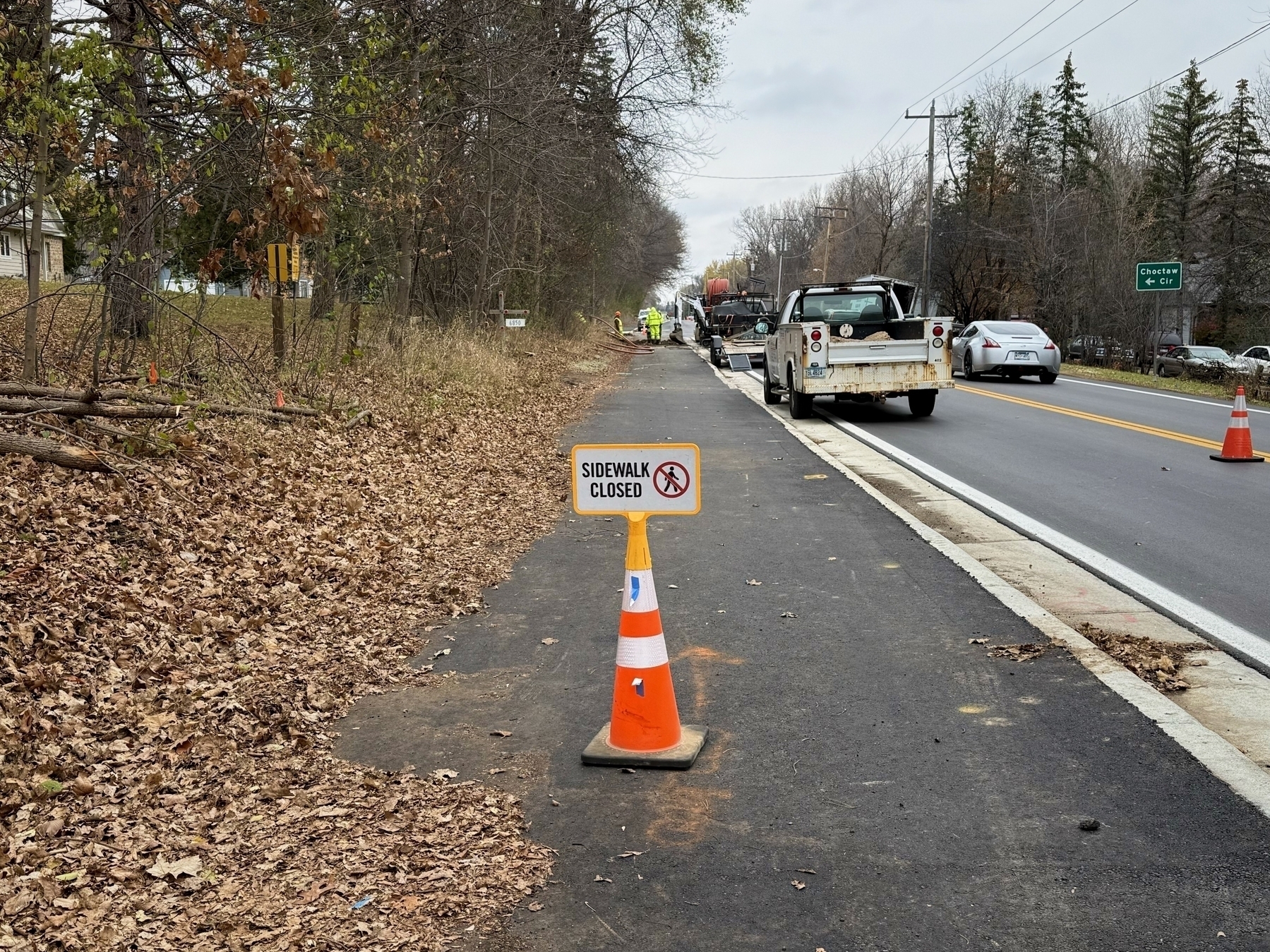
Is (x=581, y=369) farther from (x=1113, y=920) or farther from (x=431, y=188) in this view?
(x=1113, y=920)

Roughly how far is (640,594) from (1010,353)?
23242 mm

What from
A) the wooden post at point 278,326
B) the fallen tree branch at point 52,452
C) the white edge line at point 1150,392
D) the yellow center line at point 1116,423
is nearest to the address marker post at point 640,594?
the fallen tree branch at point 52,452

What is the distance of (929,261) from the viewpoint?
51594 millimetres

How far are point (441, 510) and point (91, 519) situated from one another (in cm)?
318

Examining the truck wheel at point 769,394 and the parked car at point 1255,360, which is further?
the parked car at point 1255,360

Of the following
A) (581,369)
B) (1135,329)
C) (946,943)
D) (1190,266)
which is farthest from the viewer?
(1190,266)

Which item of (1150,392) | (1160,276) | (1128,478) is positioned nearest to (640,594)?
(1128,478)

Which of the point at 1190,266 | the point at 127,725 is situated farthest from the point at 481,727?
the point at 1190,266

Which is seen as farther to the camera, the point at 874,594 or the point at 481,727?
the point at 874,594

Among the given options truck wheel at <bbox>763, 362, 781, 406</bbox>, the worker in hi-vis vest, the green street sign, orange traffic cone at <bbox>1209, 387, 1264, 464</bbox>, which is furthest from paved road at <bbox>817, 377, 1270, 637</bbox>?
the worker in hi-vis vest

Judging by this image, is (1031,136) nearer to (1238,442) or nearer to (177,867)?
(1238,442)

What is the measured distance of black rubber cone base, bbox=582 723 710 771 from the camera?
14.4 feet

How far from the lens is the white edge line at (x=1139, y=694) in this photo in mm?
4062

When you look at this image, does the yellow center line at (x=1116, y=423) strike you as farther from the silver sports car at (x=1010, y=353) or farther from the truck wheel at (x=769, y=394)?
the truck wheel at (x=769, y=394)
